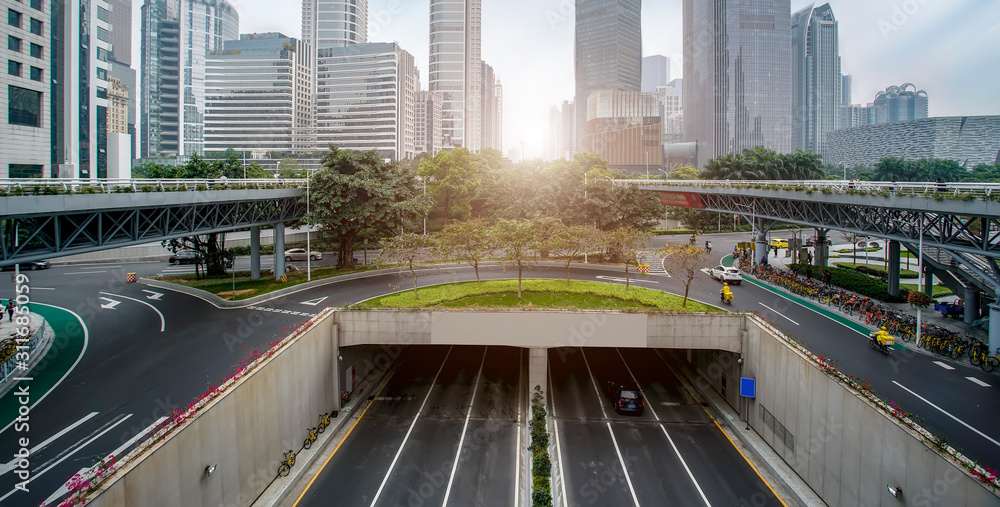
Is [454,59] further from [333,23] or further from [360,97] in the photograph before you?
[333,23]

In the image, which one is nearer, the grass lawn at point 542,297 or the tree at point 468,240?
the grass lawn at point 542,297

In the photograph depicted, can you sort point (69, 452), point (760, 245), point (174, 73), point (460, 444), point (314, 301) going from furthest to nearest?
1. point (174, 73)
2. point (760, 245)
3. point (314, 301)
4. point (460, 444)
5. point (69, 452)

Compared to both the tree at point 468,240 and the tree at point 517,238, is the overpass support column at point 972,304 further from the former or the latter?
the tree at point 468,240

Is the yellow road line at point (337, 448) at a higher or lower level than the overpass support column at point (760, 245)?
lower

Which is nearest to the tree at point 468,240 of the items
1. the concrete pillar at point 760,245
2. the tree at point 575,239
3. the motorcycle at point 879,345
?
the tree at point 575,239

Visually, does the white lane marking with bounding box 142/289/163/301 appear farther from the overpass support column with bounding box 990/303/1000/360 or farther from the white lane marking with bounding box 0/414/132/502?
the overpass support column with bounding box 990/303/1000/360

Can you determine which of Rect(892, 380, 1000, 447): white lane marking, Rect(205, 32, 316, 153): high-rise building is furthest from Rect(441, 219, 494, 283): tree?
Rect(205, 32, 316, 153): high-rise building

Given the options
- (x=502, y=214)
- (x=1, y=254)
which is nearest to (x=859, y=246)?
(x=502, y=214)

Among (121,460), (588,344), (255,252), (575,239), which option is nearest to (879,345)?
(588,344)
